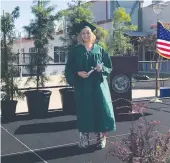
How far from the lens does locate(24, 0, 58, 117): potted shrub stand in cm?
738

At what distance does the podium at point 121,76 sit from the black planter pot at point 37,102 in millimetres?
1692

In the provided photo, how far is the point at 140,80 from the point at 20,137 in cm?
939

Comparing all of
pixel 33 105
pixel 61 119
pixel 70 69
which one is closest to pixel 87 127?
pixel 70 69

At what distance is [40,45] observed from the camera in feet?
24.8

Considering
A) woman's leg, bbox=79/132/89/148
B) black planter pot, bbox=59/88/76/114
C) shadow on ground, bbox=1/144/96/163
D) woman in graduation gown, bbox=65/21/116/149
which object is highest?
woman in graduation gown, bbox=65/21/116/149

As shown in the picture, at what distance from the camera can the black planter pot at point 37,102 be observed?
7316 mm

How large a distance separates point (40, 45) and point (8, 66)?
37.2 inches

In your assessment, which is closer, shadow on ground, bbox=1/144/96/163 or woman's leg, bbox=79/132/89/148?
shadow on ground, bbox=1/144/96/163

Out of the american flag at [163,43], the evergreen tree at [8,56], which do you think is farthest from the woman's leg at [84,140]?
the american flag at [163,43]

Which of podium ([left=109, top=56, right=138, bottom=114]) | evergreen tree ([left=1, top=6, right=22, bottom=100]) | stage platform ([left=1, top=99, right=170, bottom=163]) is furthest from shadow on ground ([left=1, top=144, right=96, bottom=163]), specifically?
evergreen tree ([left=1, top=6, right=22, bottom=100])

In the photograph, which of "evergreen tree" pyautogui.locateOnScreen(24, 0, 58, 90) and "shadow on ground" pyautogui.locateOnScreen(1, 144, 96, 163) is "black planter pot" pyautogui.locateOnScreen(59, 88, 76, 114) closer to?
"evergreen tree" pyautogui.locateOnScreen(24, 0, 58, 90)

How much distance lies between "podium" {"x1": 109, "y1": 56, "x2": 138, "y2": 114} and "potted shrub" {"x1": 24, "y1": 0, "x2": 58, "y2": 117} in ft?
5.62

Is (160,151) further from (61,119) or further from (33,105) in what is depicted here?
(33,105)

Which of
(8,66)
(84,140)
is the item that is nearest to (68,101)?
(8,66)
